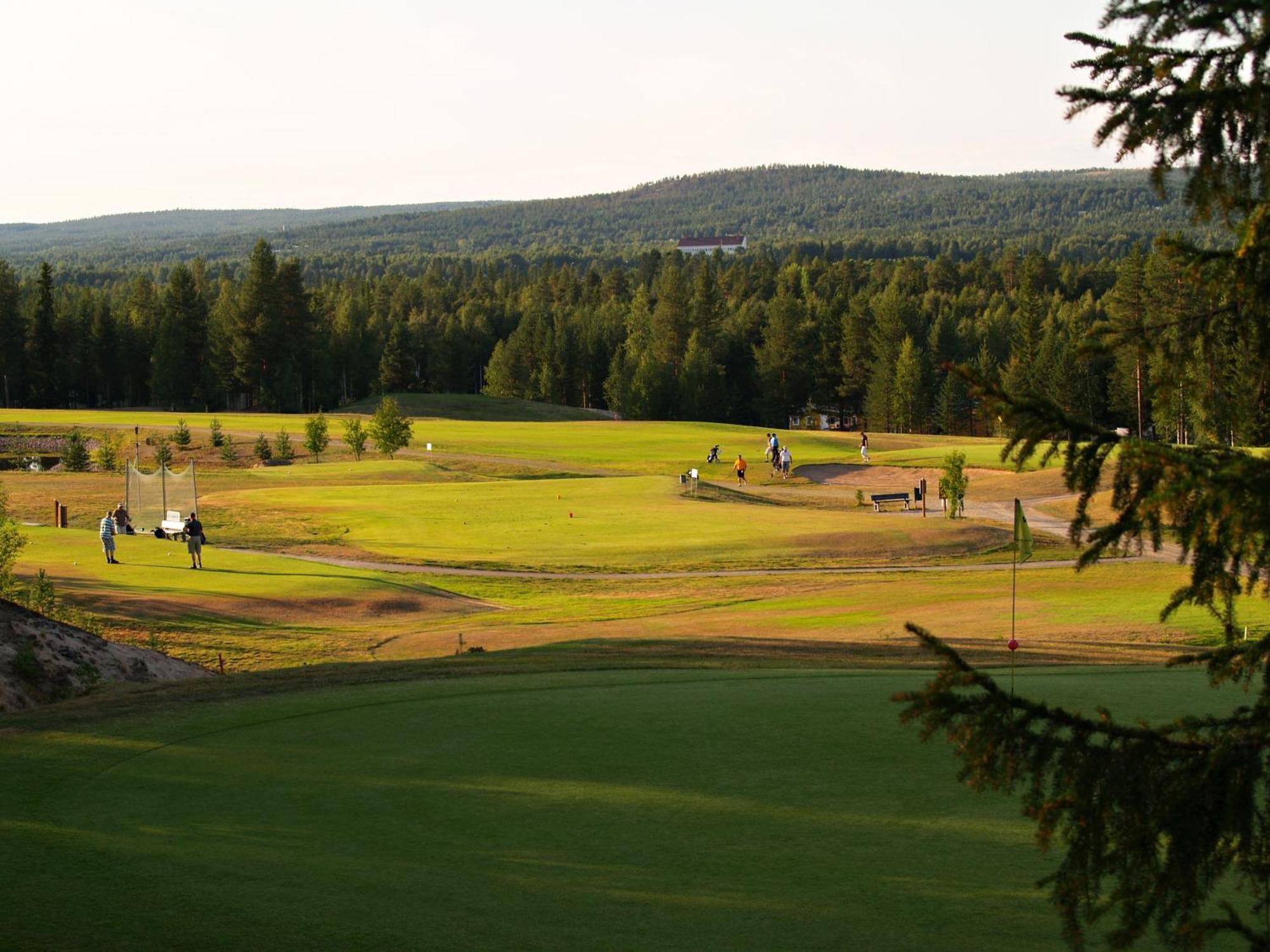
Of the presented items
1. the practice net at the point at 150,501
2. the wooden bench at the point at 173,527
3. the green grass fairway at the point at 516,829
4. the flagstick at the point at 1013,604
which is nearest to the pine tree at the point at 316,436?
the practice net at the point at 150,501

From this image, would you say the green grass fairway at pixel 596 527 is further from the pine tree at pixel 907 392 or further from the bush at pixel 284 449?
the pine tree at pixel 907 392

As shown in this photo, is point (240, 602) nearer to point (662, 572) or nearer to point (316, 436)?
point (662, 572)

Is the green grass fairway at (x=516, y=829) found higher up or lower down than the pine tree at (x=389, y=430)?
higher up

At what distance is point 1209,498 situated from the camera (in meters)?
5.50

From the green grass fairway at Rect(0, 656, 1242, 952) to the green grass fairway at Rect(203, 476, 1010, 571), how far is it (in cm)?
2759

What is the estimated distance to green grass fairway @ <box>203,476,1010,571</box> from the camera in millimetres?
43312

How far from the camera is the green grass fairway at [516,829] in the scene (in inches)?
336

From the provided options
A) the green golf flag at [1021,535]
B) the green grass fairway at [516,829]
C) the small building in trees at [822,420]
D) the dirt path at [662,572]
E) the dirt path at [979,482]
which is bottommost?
the small building in trees at [822,420]

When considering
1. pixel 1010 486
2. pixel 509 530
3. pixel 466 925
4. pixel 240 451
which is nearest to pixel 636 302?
pixel 240 451

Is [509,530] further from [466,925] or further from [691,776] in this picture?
[466,925]

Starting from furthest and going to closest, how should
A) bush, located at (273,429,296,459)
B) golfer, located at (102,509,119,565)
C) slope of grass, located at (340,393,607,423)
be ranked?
slope of grass, located at (340,393,607,423) < bush, located at (273,429,296,459) < golfer, located at (102,509,119,565)

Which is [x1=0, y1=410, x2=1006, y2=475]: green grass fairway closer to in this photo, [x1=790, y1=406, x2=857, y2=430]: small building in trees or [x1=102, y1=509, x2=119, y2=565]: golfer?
[x1=102, y1=509, x2=119, y2=565]: golfer

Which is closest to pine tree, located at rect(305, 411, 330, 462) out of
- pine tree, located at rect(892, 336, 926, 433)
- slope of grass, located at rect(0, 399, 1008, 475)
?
slope of grass, located at rect(0, 399, 1008, 475)

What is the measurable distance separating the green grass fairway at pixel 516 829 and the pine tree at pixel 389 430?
197 feet
